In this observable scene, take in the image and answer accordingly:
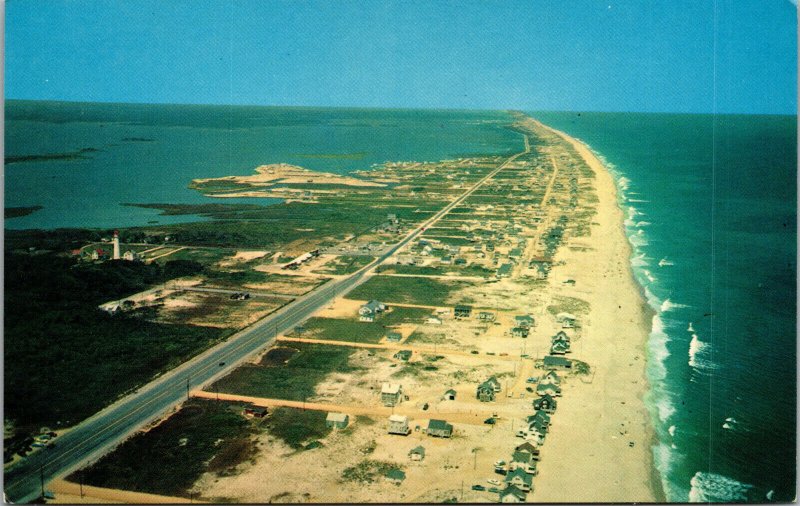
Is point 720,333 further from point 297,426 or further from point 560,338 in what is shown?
point 297,426

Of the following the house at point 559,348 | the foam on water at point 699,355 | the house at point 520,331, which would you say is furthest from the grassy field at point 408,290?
the foam on water at point 699,355

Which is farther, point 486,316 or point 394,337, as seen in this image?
point 486,316

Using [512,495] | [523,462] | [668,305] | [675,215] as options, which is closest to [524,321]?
[668,305]

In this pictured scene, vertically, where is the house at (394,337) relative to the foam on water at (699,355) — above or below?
above

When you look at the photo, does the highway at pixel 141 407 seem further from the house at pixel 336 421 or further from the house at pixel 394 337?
the house at pixel 336 421

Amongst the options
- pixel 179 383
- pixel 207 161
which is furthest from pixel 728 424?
pixel 207 161

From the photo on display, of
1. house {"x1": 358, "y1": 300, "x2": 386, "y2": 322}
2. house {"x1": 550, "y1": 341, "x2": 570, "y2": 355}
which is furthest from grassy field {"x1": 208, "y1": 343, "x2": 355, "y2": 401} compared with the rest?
house {"x1": 550, "y1": 341, "x2": 570, "y2": 355}
